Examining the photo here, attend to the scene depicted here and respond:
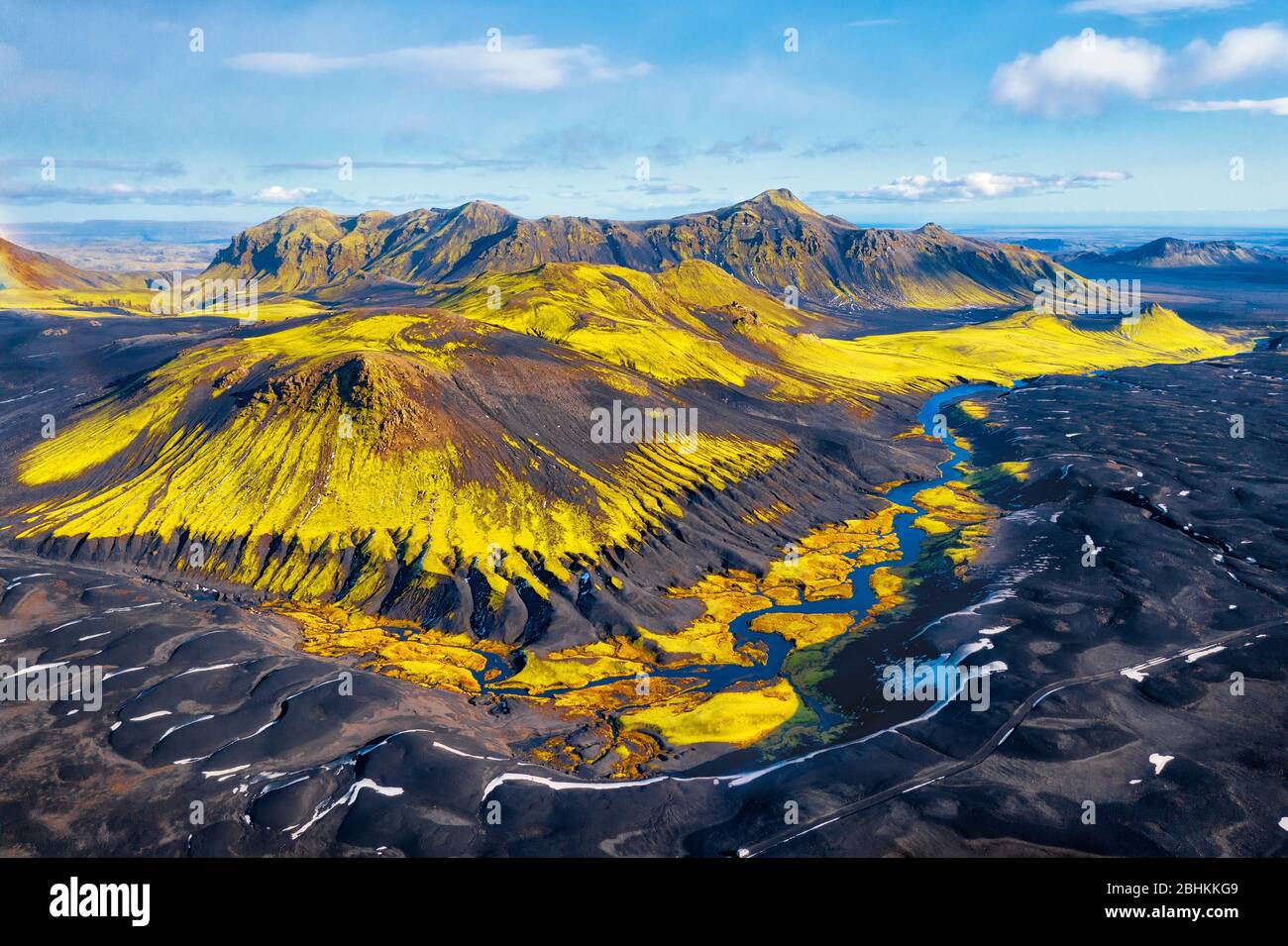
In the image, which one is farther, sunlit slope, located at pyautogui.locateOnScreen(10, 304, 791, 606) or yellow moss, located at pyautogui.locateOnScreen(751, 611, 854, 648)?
sunlit slope, located at pyautogui.locateOnScreen(10, 304, 791, 606)

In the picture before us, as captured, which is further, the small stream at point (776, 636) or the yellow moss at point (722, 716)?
the small stream at point (776, 636)

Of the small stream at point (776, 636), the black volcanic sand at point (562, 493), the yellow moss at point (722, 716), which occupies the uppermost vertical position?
the black volcanic sand at point (562, 493)

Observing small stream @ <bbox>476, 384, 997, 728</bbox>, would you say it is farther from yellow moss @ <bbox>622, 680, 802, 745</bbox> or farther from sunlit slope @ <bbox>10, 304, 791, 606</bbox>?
sunlit slope @ <bbox>10, 304, 791, 606</bbox>

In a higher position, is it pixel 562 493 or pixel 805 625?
pixel 562 493

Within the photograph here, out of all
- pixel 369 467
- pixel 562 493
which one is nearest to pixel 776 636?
pixel 562 493

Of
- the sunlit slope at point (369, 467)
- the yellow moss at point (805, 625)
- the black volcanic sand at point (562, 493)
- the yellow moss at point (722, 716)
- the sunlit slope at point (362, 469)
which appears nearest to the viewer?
the yellow moss at point (722, 716)

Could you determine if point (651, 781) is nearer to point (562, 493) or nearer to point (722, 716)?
point (722, 716)

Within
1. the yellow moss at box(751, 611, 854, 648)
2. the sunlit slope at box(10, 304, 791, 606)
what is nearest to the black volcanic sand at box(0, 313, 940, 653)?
the sunlit slope at box(10, 304, 791, 606)

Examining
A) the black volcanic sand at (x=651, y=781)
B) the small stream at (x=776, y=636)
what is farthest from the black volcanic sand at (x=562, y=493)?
the black volcanic sand at (x=651, y=781)

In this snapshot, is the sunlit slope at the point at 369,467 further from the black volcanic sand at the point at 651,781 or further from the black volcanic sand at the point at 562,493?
the black volcanic sand at the point at 651,781
